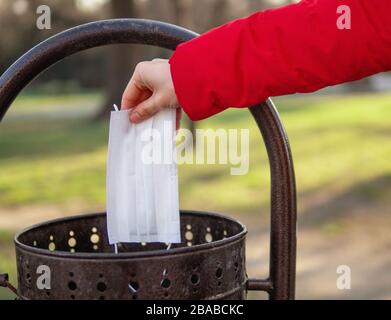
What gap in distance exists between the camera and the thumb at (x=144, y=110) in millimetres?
1109

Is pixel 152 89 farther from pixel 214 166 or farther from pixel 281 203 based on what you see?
pixel 214 166

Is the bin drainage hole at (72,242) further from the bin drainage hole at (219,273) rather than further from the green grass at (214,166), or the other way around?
the green grass at (214,166)

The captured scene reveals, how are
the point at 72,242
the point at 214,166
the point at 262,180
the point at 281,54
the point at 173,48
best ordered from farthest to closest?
the point at 214,166 < the point at 262,180 < the point at 72,242 < the point at 173,48 < the point at 281,54

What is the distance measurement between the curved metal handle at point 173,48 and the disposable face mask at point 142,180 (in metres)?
0.14

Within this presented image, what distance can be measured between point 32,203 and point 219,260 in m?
4.80

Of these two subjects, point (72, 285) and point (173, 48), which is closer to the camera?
point (72, 285)

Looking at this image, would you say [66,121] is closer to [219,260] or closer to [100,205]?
[100,205]

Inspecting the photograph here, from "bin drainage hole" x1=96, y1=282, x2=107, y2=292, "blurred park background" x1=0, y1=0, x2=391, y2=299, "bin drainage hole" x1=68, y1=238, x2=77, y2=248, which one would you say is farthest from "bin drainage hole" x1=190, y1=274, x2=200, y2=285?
"blurred park background" x1=0, y1=0, x2=391, y2=299

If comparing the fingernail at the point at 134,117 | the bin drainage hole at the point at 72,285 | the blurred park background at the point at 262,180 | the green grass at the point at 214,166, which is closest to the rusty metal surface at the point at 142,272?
the bin drainage hole at the point at 72,285

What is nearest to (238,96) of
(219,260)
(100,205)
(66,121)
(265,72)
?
(265,72)

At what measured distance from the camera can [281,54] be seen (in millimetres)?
1042

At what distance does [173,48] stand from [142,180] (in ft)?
0.76

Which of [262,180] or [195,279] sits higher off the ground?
[195,279]

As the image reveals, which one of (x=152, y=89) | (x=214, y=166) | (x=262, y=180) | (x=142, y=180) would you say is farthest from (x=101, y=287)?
Result: (x=214, y=166)
